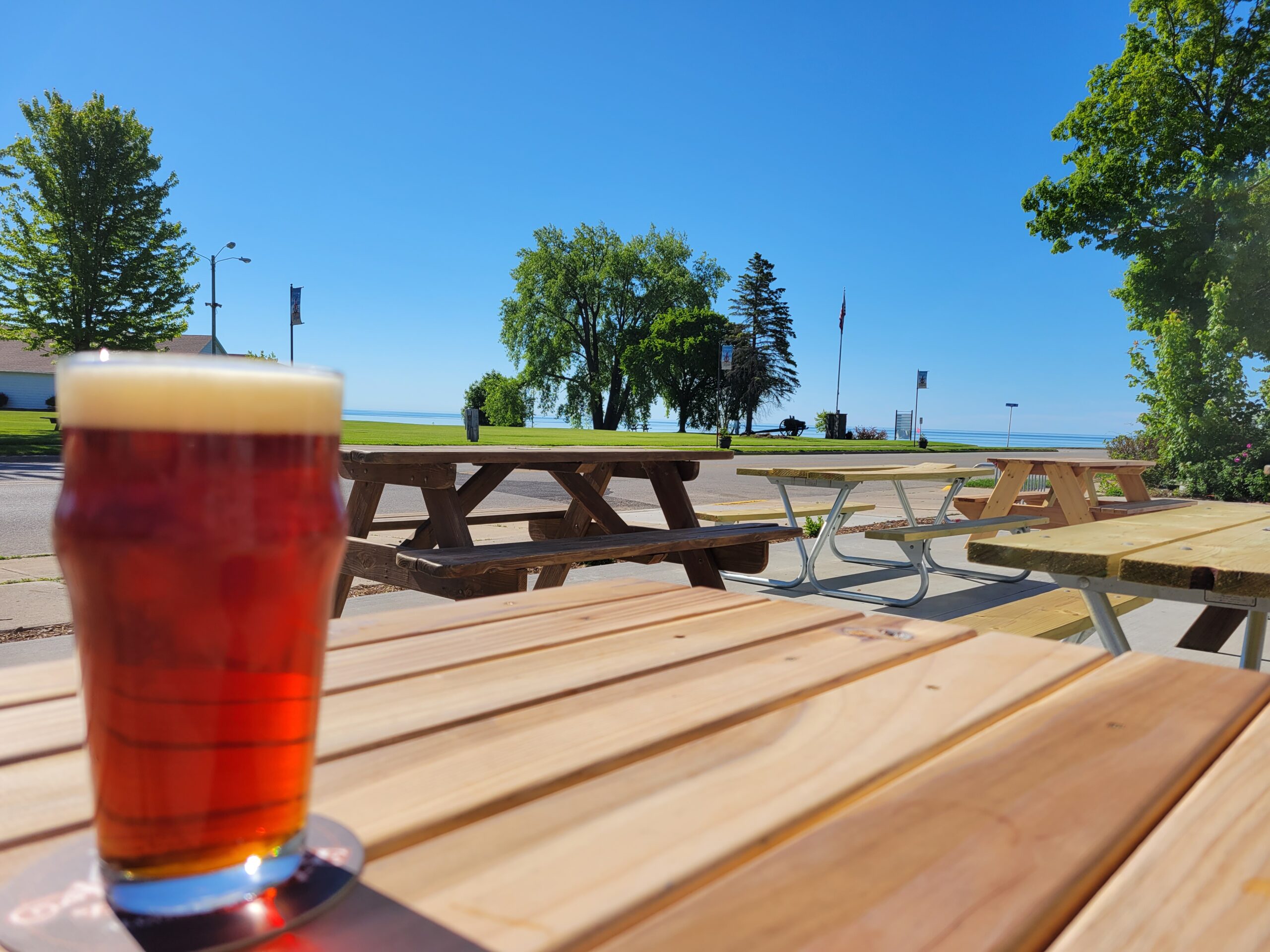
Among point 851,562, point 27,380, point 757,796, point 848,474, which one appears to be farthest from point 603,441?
point 27,380

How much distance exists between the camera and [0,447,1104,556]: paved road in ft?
24.7

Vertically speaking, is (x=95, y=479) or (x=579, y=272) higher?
(x=579, y=272)

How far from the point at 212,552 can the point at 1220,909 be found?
628 millimetres

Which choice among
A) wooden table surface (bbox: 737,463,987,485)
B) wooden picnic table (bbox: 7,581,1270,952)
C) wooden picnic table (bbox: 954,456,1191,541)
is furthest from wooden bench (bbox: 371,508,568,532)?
wooden picnic table (bbox: 954,456,1191,541)

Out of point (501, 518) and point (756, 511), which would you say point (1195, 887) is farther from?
point (756, 511)

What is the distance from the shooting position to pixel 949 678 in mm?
1014

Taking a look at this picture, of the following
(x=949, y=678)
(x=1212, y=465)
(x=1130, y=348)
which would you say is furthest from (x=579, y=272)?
(x=949, y=678)

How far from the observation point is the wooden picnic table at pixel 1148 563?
2.03m

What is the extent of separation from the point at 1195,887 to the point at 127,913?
25.1 inches

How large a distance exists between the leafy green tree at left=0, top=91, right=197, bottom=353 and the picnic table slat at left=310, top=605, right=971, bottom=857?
94.6ft

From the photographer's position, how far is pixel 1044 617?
3.31 metres

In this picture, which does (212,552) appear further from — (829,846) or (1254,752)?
(1254,752)

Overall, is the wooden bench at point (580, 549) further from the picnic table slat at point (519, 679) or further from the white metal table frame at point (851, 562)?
the picnic table slat at point (519, 679)

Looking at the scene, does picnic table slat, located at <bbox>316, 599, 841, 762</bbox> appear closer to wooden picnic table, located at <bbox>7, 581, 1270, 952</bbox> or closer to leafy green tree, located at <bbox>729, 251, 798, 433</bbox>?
wooden picnic table, located at <bbox>7, 581, 1270, 952</bbox>
